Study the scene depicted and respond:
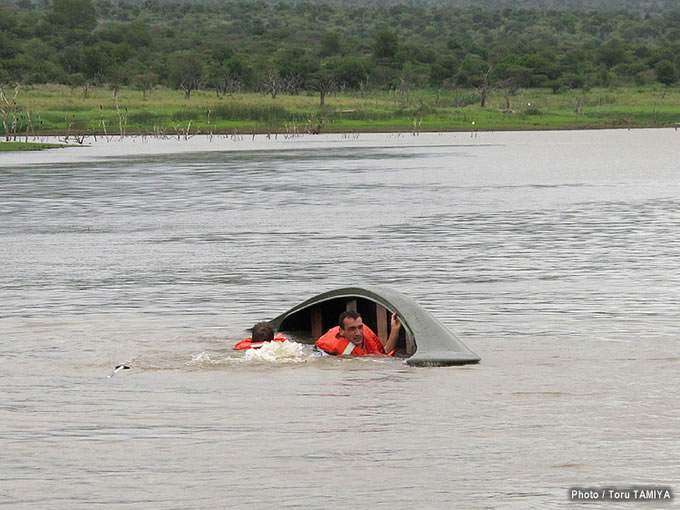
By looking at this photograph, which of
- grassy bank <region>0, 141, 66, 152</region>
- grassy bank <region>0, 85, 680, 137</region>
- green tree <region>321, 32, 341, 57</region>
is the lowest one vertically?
grassy bank <region>0, 85, 680, 137</region>

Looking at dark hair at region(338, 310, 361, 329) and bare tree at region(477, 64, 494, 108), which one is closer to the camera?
dark hair at region(338, 310, 361, 329)

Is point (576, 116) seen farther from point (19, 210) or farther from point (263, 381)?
point (263, 381)

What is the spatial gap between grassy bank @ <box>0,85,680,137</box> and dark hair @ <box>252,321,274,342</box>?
99084 mm

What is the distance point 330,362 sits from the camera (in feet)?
59.7

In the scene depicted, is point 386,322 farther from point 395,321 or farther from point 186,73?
point 186,73

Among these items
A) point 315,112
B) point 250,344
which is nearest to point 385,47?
Answer: point 315,112

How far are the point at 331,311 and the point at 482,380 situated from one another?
13.7ft

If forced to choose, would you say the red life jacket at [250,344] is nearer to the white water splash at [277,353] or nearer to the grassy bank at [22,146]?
the white water splash at [277,353]

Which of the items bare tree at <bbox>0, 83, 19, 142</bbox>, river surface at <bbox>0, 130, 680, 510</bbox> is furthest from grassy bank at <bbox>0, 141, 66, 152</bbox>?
river surface at <bbox>0, 130, 680, 510</bbox>

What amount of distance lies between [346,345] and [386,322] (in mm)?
955

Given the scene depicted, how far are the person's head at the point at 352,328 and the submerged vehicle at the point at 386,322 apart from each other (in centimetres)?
52

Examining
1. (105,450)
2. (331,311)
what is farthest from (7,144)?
(105,450)

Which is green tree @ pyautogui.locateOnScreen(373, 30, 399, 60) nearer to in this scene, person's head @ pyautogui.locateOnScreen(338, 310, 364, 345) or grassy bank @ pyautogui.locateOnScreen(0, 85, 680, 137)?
grassy bank @ pyautogui.locateOnScreen(0, 85, 680, 137)

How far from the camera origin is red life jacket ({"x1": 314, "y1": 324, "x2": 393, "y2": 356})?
18.3 metres
